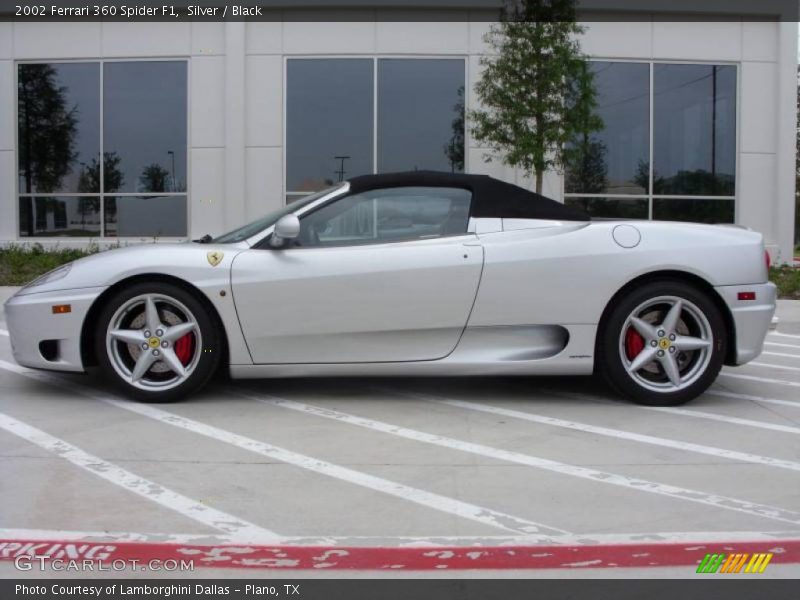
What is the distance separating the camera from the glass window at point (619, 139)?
15266 mm

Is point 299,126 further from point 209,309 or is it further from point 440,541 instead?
point 440,541

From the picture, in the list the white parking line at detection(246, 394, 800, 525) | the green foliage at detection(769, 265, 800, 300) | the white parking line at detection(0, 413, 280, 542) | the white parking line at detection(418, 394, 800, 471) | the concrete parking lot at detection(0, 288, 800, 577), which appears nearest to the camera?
the concrete parking lot at detection(0, 288, 800, 577)

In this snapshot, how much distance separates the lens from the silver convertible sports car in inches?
198

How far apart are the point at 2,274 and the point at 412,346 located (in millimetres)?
9810

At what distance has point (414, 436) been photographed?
459 cm

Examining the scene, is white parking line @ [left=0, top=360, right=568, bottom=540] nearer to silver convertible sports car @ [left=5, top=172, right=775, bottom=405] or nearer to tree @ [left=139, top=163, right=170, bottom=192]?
silver convertible sports car @ [left=5, top=172, right=775, bottom=405]

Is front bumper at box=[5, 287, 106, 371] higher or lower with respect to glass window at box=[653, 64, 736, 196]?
lower

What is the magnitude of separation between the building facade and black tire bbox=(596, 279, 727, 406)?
1005 centimetres

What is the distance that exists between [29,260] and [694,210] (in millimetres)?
11487

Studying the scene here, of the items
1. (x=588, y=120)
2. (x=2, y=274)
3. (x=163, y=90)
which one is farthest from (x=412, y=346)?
(x=163, y=90)

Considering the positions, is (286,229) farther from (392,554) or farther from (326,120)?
(326,120)

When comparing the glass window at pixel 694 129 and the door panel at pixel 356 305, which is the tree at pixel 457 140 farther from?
the door panel at pixel 356 305

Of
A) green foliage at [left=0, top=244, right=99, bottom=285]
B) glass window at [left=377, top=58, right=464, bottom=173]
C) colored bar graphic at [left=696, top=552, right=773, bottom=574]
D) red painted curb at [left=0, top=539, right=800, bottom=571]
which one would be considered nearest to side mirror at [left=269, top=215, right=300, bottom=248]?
red painted curb at [left=0, top=539, right=800, bottom=571]

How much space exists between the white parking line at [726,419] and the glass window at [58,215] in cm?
1290
